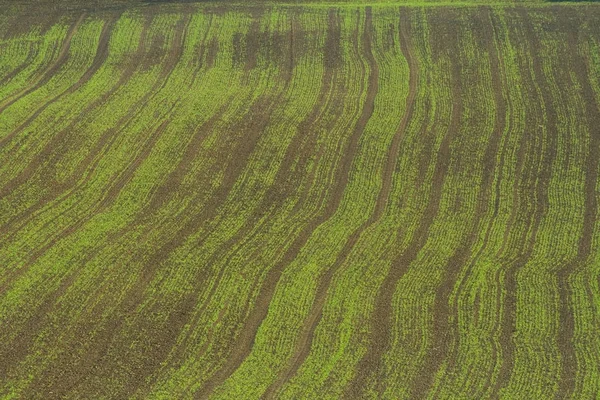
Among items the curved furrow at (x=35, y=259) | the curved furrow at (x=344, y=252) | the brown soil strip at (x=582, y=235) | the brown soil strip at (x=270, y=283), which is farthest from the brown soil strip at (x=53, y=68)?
the brown soil strip at (x=582, y=235)

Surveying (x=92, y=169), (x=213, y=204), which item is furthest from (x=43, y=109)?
(x=213, y=204)

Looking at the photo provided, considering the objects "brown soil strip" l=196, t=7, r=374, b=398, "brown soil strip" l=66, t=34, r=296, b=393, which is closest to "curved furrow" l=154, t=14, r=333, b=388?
"brown soil strip" l=196, t=7, r=374, b=398

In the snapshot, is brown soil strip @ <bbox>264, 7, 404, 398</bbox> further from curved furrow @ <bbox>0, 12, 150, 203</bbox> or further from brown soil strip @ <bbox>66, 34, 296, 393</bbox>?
curved furrow @ <bbox>0, 12, 150, 203</bbox>

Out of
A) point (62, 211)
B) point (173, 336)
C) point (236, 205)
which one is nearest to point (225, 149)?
point (236, 205)

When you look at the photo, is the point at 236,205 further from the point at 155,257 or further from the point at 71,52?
the point at 71,52

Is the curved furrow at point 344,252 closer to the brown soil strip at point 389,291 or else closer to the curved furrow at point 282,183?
the curved furrow at point 282,183
